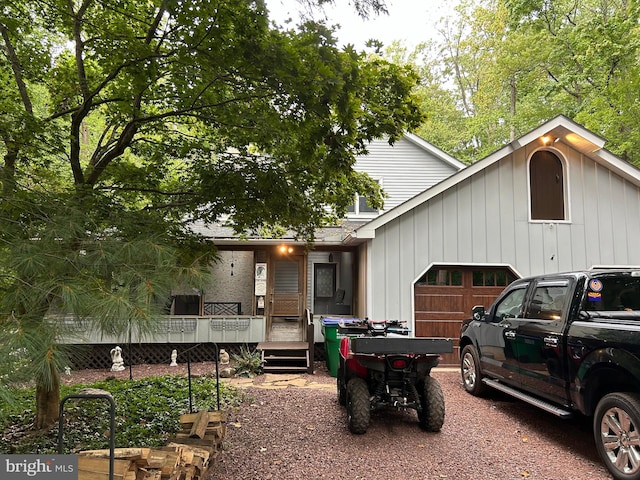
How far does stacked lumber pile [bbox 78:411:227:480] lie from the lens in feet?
9.20

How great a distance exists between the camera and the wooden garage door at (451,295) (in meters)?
9.60

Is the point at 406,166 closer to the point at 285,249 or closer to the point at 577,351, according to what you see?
the point at 285,249

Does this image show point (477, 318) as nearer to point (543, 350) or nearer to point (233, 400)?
point (543, 350)

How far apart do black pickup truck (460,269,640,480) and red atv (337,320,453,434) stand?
114 cm

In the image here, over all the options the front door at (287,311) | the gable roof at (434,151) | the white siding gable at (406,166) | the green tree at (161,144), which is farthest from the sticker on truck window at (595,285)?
the gable roof at (434,151)

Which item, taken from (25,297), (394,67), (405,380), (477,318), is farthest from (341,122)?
(477,318)

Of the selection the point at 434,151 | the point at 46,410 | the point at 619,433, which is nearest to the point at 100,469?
the point at 46,410

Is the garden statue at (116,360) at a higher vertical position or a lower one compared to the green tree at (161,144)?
lower

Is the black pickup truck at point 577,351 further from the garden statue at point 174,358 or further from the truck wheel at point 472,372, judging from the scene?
the garden statue at point 174,358

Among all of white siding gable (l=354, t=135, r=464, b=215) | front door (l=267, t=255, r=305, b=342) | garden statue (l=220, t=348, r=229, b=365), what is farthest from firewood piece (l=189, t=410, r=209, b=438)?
white siding gable (l=354, t=135, r=464, b=215)

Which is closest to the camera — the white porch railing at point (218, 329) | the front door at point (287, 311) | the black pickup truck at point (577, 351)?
the black pickup truck at point (577, 351)

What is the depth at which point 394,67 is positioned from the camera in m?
4.25

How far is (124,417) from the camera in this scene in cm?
540

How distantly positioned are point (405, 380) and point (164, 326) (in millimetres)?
3394
